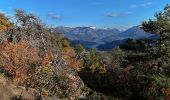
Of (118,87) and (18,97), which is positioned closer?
(18,97)

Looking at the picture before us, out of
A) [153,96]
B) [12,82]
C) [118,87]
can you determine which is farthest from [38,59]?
[118,87]

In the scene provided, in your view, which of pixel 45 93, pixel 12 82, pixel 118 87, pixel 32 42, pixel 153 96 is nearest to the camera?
pixel 45 93

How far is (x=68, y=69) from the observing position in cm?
2850

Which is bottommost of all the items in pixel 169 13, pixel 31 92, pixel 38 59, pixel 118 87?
pixel 118 87

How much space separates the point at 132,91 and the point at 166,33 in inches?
377

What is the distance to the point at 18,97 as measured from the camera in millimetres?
22922

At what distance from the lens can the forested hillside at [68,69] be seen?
23906 mm

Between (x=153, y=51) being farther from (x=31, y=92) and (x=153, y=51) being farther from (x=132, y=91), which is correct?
(x=31, y=92)

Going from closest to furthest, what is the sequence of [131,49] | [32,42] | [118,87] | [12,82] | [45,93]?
[45,93] → [12,82] → [32,42] → [131,49] → [118,87]

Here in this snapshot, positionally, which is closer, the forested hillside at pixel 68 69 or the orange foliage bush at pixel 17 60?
the forested hillside at pixel 68 69

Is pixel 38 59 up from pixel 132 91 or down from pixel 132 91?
up

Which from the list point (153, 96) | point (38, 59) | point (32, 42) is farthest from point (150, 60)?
point (38, 59)

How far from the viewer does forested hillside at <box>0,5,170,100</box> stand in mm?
23906

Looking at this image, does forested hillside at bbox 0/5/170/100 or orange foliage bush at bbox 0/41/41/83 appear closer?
forested hillside at bbox 0/5/170/100
